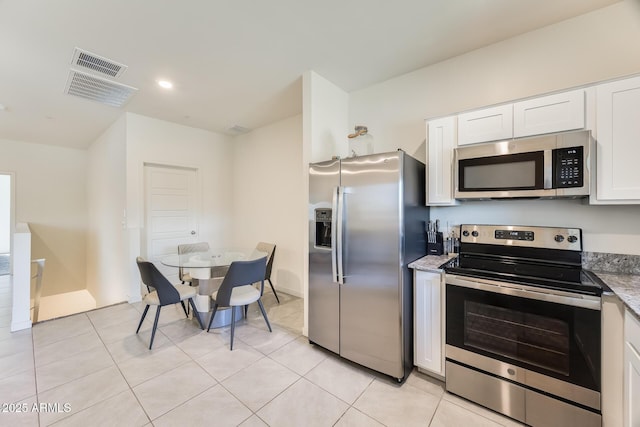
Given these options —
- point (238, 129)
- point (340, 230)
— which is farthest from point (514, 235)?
point (238, 129)

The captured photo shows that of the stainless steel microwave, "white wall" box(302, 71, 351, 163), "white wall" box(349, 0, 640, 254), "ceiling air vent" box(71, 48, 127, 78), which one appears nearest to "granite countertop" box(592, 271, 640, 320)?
"white wall" box(349, 0, 640, 254)

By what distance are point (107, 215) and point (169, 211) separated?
4.26 ft

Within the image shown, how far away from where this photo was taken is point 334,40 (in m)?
2.26

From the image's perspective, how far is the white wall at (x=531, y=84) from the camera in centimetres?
185

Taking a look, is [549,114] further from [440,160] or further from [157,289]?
[157,289]

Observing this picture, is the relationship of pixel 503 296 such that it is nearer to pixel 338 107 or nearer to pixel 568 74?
pixel 568 74

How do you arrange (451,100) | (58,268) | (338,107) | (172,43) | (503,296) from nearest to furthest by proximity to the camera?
(503,296) → (172,43) → (451,100) → (338,107) → (58,268)

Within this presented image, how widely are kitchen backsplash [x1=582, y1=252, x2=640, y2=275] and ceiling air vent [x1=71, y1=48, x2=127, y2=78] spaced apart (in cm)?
438

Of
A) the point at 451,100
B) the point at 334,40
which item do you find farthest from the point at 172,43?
the point at 451,100

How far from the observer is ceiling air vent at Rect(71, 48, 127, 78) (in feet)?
7.92

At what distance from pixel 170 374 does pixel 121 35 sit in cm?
283

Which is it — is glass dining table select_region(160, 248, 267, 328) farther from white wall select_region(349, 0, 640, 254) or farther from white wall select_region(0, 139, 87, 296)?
white wall select_region(0, 139, 87, 296)

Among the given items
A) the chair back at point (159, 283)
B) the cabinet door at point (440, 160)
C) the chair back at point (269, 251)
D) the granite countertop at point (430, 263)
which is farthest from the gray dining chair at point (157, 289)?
the cabinet door at point (440, 160)

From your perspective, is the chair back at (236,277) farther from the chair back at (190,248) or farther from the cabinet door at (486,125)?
the cabinet door at (486,125)
